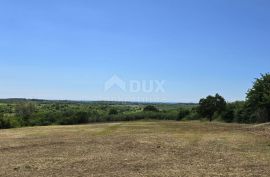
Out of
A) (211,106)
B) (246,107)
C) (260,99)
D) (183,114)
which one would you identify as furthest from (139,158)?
(183,114)

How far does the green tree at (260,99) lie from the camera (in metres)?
46.8

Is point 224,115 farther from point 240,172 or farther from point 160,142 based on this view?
point 240,172

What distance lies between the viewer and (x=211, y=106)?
61500 millimetres

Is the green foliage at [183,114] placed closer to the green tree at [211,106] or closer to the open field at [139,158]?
the green tree at [211,106]

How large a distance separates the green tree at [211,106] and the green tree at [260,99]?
1049 cm

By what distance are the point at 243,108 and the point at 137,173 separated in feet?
134

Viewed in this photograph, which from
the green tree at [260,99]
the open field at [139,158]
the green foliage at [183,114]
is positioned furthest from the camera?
the green foliage at [183,114]

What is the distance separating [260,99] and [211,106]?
1396cm

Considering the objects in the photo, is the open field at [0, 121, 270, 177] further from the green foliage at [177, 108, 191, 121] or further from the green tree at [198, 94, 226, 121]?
the green foliage at [177, 108, 191, 121]

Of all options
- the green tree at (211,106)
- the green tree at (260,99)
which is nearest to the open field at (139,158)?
the green tree at (260,99)

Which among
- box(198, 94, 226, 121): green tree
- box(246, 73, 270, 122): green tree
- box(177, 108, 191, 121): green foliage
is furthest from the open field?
box(177, 108, 191, 121): green foliage

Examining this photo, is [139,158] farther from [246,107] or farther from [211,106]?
[211,106]

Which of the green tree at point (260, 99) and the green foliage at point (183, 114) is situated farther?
the green foliage at point (183, 114)

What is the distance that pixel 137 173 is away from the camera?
1418 cm
